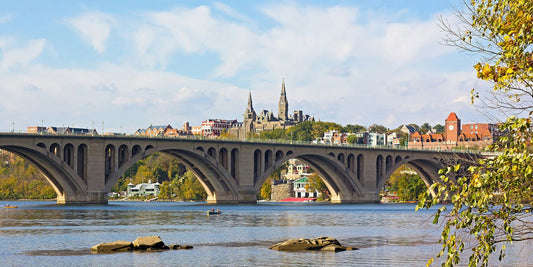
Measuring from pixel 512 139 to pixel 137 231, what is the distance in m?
60.9

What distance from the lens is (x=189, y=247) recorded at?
53.6 metres

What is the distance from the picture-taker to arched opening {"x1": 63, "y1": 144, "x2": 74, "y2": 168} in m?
120

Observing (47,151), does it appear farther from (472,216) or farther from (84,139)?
(472,216)

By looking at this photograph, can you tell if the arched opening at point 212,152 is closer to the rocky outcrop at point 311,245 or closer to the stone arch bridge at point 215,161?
the stone arch bridge at point 215,161

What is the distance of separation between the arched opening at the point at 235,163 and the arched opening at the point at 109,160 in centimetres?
2503

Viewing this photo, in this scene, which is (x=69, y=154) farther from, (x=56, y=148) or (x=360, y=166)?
(x=360, y=166)

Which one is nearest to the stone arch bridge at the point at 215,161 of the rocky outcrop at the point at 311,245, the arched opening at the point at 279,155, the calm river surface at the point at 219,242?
the arched opening at the point at 279,155

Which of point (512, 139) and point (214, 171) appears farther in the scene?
point (214, 171)

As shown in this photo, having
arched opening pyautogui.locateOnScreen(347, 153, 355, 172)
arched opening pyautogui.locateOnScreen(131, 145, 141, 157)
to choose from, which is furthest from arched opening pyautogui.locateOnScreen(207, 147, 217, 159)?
arched opening pyautogui.locateOnScreen(347, 153, 355, 172)

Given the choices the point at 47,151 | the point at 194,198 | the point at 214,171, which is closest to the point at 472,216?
the point at 47,151

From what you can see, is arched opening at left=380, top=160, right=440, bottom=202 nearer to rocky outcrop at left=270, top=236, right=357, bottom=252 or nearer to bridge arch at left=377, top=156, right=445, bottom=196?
bridge arch at left=377, top=156, right=445, bottom=196

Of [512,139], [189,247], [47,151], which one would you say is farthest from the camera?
[47,151]

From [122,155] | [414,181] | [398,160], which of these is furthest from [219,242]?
[414,181]

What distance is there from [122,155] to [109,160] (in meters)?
3.27
